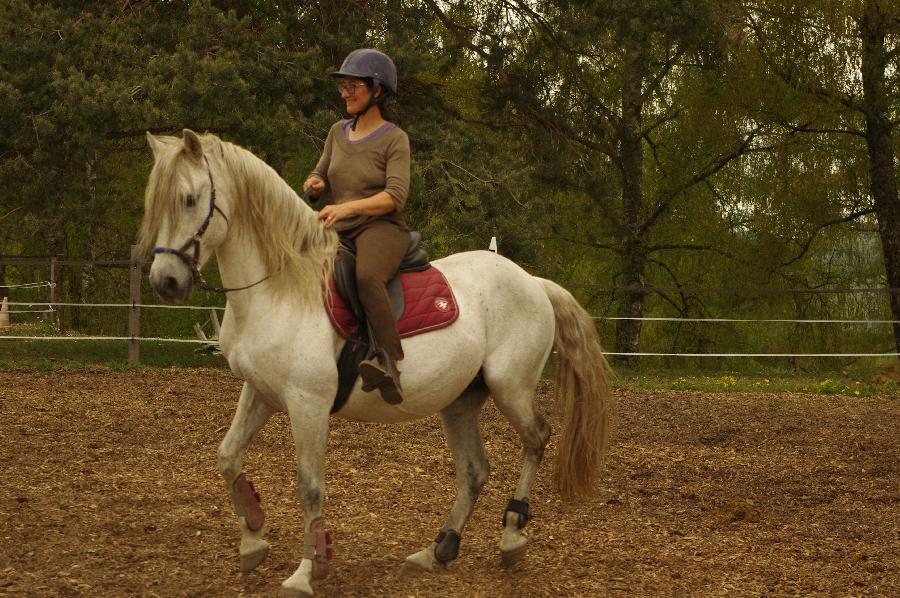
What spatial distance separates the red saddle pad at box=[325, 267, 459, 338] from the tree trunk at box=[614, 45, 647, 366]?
13.8m

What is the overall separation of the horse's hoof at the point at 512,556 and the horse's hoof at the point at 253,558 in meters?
1.13

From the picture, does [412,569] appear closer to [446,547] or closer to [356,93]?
[446,547]

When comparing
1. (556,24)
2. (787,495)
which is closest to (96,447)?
(787,495)

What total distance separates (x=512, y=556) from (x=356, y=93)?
2302mm

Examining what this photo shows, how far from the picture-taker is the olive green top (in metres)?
4.34

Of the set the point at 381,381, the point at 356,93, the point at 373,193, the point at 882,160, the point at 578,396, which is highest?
the point at 882,160

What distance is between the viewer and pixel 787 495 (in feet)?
22.1

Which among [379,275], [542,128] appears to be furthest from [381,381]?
[542,128]

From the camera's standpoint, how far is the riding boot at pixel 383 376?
13.8 ft

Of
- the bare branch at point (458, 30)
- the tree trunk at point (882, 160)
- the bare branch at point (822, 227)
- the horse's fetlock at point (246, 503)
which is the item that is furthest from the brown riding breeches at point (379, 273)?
the bare branch at point (822, 227)

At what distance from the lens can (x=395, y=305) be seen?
14.6 feet

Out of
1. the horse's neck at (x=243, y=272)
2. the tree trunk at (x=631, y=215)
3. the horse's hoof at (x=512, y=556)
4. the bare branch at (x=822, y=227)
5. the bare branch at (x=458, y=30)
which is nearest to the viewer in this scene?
the horse's neck at (x=243, y=272)

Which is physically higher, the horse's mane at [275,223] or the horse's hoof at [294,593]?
the horse's mane at [275,223]

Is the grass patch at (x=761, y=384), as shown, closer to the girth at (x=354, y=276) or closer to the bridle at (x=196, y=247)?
the girth at (x=354, y=276)
